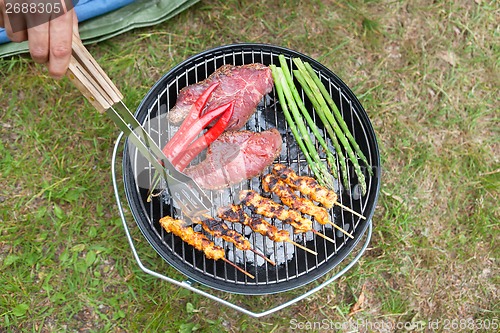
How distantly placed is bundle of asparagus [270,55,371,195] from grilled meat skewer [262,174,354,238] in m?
0.28

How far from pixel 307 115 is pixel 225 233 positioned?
4.37 feet

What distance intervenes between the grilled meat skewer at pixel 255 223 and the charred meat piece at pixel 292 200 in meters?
0.25

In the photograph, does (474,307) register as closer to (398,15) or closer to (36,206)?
(398,15)

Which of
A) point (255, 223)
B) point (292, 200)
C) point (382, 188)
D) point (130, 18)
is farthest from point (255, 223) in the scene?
point (130, 18)

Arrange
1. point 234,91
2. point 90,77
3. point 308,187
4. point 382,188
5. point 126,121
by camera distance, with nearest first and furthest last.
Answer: point 90,77, point 126,121, point 308,187, point 234,91, point 382,188

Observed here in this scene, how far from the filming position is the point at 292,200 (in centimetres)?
401

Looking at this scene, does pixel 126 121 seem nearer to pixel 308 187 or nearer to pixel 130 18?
pixel 308 187

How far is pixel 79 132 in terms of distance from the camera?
492 cm

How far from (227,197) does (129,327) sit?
1.68 m

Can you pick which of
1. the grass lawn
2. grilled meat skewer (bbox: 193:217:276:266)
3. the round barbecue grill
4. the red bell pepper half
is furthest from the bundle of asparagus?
the grass lawn

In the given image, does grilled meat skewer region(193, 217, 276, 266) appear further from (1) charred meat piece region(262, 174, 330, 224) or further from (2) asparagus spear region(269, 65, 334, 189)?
(2) asparagus spear region(269, 65, 334, 189)

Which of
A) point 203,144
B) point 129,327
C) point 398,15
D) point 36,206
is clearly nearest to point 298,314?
point 129,327

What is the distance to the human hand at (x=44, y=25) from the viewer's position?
2352 mm

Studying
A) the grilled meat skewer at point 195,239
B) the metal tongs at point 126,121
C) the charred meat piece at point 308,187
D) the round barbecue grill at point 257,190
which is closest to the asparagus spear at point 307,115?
the round barbecue grill at point 257,190
